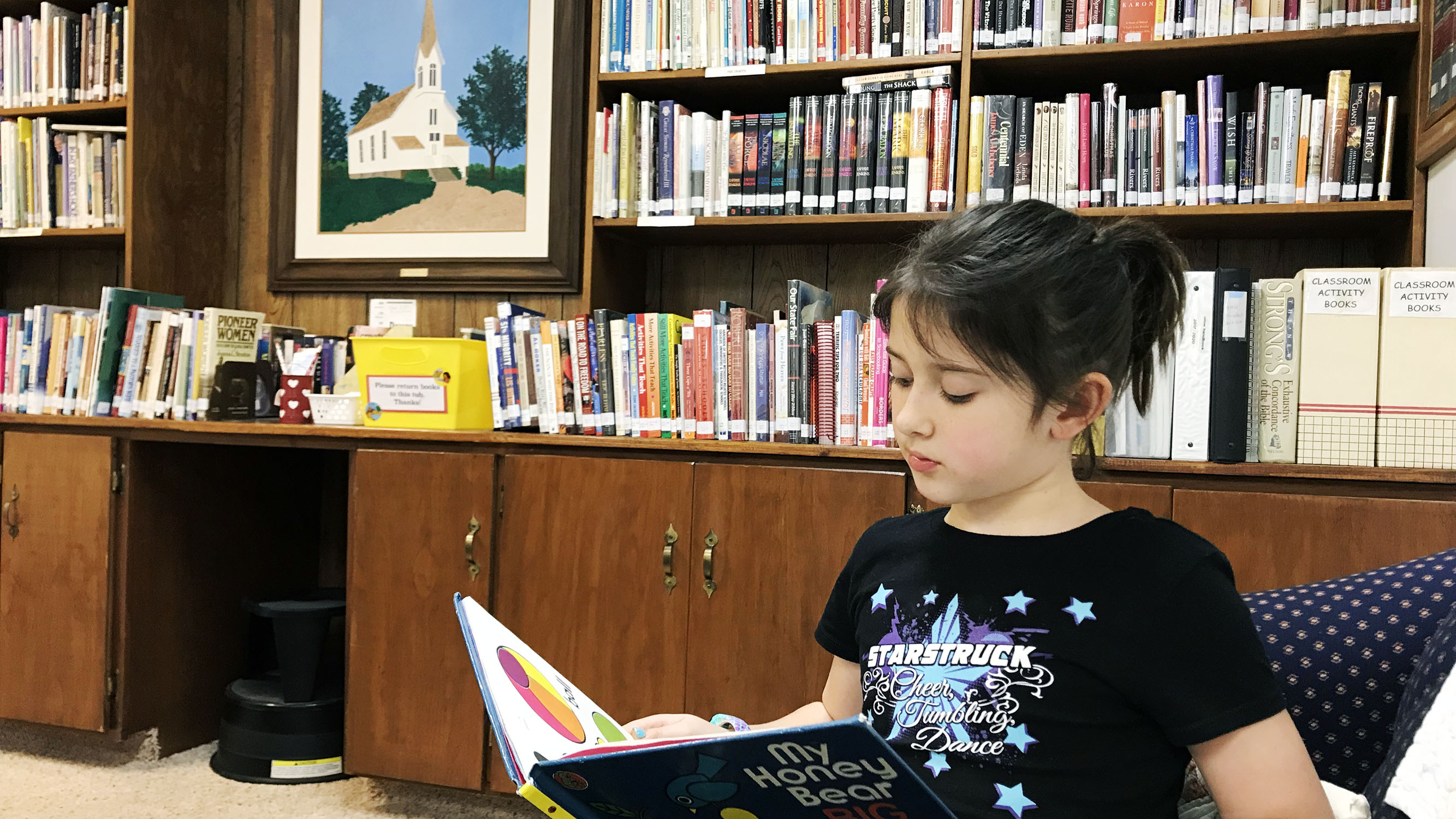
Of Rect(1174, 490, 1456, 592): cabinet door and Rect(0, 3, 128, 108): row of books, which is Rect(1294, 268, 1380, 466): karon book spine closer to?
Rect(1174, 490, 1456, 592): cabinet door

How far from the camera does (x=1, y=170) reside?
2.77m

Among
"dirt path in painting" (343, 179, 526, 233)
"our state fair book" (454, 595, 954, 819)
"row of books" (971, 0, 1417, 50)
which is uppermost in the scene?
"row of books" (971, 0, 1417, 50)

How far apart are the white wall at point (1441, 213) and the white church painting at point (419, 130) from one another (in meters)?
2.03

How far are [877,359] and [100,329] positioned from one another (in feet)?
5.94

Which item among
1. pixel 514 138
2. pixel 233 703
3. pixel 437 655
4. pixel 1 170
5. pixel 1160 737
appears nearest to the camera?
pixel 1160 737

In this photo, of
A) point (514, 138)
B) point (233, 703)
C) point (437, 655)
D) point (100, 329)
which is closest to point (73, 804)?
point (233, 703)

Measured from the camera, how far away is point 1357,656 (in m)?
0.96

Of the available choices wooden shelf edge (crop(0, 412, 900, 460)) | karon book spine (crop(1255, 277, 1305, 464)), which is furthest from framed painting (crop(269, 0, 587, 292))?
karon book spine (crop(1255, 277, 1305, 464))

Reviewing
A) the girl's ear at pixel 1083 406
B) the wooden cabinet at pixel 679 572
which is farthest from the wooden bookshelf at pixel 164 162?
the girl's ear at pixel 1083 406

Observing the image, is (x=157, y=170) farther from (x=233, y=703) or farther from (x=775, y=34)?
(x=775, y=34)

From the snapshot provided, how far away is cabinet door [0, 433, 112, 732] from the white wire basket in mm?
462

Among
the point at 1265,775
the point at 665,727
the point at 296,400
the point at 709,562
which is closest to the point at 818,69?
the point at 709,562

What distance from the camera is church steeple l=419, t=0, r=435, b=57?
8.76ft

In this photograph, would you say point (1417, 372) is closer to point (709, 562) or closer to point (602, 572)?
point (709, 562)
